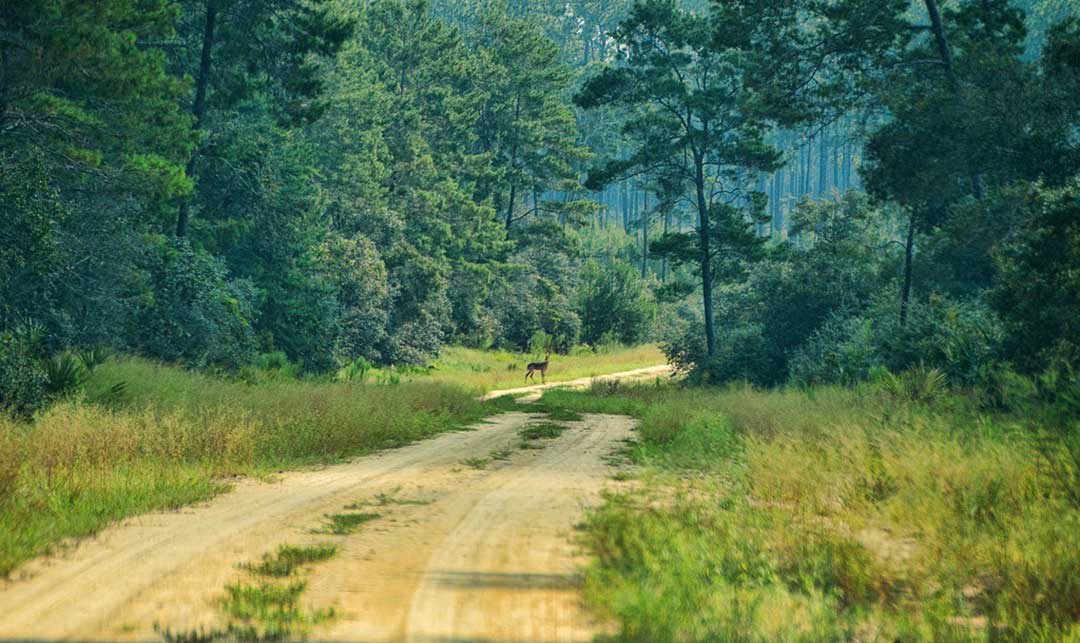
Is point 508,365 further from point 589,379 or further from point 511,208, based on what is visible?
point 511,208

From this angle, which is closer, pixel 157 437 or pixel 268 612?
pixel 268 612

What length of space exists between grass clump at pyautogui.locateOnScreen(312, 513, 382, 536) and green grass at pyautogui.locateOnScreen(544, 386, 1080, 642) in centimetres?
224

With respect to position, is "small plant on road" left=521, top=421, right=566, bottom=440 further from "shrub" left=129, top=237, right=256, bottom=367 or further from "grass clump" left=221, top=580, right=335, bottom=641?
"grass clump" left=221, top=580, right=335, bottom=641

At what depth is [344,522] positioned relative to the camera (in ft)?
32.2

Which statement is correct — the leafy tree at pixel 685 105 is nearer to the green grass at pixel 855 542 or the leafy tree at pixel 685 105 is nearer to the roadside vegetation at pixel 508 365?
the roadside vegetation at pixel 508 365

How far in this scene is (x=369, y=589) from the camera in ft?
23.6

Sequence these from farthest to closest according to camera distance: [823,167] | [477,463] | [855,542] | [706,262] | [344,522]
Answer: [823,167] < [706,262] < [477,463] < [344,522] < [855,542]

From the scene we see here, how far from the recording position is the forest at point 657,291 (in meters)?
9.59

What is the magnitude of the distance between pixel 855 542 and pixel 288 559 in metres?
4.67

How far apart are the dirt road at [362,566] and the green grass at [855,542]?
0.56 metres

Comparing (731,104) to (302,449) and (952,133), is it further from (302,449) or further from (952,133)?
(302,449)

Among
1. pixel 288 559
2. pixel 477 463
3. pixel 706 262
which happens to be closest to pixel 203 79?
pixel 477 463

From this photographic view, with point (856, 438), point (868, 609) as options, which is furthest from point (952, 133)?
point (868, 609)

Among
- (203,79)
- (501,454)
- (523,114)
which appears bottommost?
(501,454)
